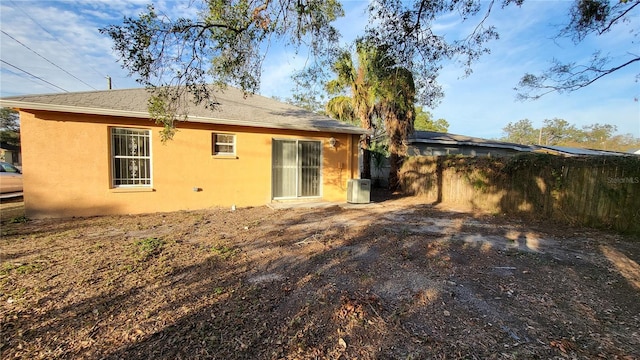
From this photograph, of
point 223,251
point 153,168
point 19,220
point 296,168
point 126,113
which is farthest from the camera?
point 296,168

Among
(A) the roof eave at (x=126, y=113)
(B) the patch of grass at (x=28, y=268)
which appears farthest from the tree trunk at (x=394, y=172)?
(B) the patch of grass at (x=28, y=268)

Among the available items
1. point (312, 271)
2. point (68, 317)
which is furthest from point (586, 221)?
point (68, 317)

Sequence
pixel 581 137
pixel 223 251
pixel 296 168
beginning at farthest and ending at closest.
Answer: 1. pixel 581 137
2. pixel 296 168
3. pixel 223 251

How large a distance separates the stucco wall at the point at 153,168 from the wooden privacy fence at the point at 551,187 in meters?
4.54

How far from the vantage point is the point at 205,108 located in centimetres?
743

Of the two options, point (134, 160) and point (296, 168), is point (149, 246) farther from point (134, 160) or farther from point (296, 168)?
point (296, 168)

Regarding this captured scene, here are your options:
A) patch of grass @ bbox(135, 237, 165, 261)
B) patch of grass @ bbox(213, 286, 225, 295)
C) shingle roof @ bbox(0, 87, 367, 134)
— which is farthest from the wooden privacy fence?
patch of grass @ bbox(135, 237, 165, 261)

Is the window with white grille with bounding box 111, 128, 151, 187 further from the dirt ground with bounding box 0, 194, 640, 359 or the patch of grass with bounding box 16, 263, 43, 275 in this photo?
the patch of grass with bounding box 16, 263, 43, 275

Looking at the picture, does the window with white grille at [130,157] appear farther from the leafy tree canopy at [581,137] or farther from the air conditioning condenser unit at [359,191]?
the leafy tree canopy at [581,137]

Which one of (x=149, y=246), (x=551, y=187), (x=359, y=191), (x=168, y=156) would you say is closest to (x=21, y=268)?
(x=149, y=246)

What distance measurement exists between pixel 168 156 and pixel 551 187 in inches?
422

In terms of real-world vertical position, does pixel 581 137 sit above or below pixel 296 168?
above

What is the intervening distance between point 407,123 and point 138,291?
36.4 ft

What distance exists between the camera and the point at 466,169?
9961 mm
